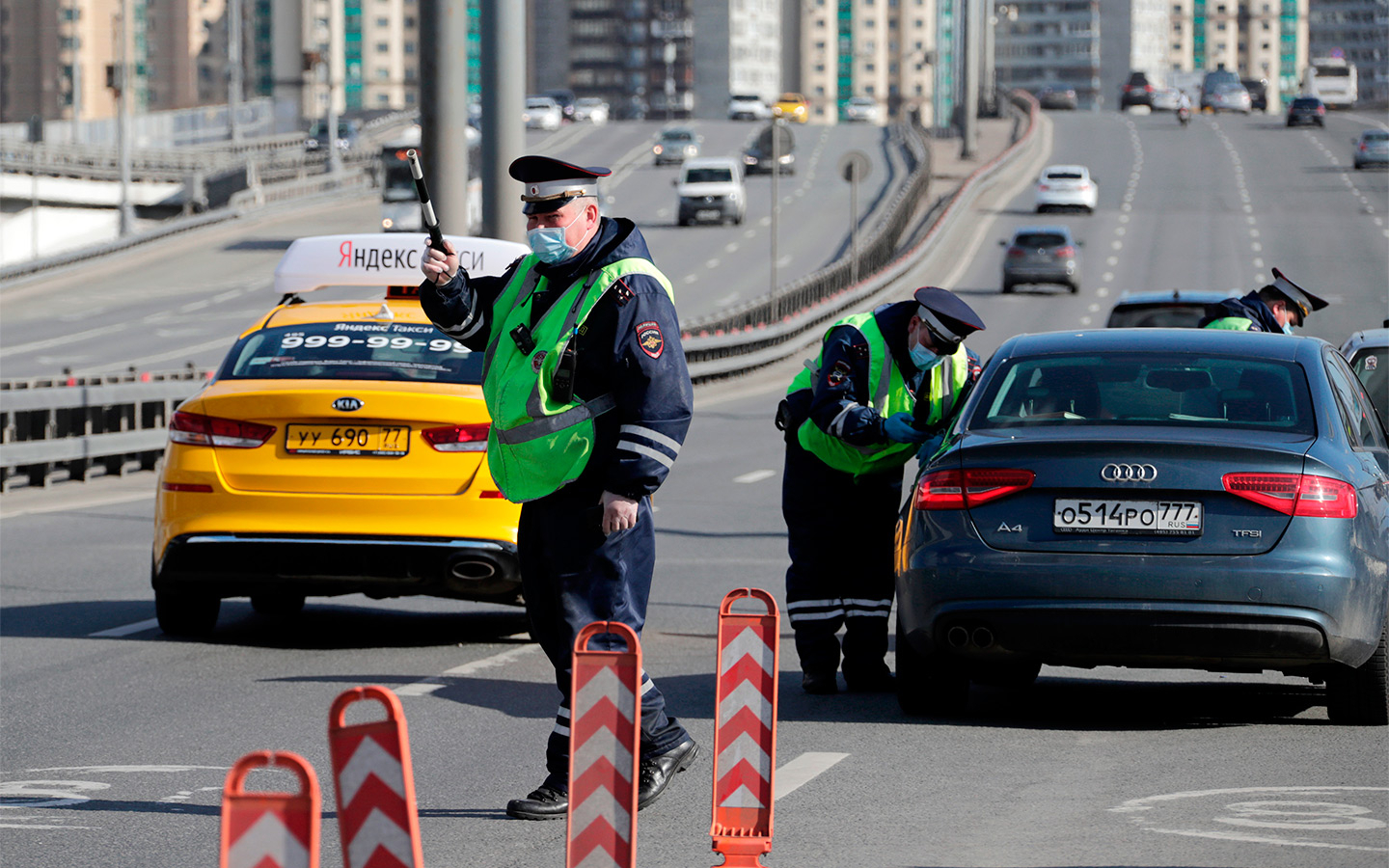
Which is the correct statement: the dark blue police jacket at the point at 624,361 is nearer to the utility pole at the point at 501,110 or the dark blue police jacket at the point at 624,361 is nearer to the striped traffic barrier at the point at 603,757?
the striped traffic barrier at the point at 603,757

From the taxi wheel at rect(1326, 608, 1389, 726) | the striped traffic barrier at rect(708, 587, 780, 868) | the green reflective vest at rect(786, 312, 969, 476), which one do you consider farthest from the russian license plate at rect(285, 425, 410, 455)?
the striped traffic barrier at rect(708, 587, 780, 868)

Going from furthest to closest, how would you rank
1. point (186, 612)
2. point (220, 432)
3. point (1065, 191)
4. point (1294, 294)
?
point (1065, 191) → point (1294, 294) → point (186, 612) → point (220, 432)

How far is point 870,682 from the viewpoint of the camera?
27.3 feet

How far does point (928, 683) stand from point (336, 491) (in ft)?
9.18

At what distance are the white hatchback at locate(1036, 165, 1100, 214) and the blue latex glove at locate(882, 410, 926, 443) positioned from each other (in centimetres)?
5595

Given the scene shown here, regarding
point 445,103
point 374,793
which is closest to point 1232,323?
point 374,793

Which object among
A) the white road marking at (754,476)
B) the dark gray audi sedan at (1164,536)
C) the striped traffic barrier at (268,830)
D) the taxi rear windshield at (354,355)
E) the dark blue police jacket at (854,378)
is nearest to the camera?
the striped traffic barrier at (268,830)

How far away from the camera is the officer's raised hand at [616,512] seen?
5.78 meters

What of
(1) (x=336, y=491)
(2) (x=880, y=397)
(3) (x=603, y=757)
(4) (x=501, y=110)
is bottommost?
(1) (x=336, y=491)

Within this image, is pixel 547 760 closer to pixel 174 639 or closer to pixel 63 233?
pixel 174 639

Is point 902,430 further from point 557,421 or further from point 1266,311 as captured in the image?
point 1266,311

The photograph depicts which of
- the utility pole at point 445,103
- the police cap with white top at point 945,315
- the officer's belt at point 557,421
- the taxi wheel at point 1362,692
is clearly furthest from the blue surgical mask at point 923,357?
the utility pole at point 445,103

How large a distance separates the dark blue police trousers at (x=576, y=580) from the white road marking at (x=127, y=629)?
420 cm

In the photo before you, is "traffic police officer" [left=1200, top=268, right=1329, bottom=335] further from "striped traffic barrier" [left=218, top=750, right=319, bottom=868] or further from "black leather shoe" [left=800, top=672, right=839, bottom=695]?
"striped traffic barrier" [left=218, top=750, right=319, bottom=868]
